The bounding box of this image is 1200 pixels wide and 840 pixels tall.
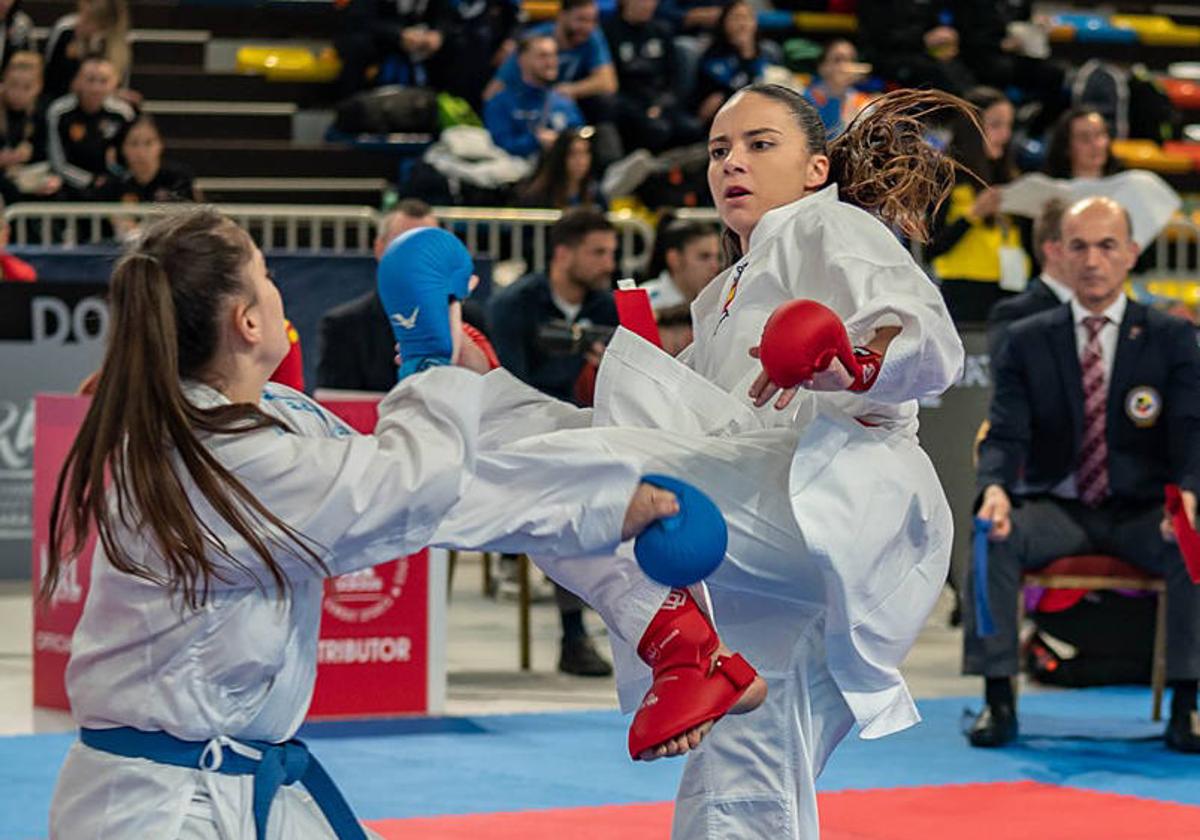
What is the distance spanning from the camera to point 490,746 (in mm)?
6426

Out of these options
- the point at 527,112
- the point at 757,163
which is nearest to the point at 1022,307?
the point at 757,163

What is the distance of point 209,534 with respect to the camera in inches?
112

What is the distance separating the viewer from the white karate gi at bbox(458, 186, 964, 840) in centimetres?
347

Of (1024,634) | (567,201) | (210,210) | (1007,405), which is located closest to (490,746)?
(1007,405)

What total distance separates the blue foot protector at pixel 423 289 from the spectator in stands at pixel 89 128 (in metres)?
8.64

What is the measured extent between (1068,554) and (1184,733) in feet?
2.27

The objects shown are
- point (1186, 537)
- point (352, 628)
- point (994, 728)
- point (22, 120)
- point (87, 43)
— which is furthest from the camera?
point (87, 43)

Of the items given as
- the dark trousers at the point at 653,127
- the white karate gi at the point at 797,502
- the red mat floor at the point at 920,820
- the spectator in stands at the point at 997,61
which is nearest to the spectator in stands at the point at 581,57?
the dark trousers at the point at 653,127

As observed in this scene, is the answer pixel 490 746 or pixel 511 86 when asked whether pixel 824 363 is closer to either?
pixel 490 746

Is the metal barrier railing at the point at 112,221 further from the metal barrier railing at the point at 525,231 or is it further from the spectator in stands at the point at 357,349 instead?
the spectator in stands at the point at 357,349

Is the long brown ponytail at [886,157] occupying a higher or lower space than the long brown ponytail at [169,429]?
higher

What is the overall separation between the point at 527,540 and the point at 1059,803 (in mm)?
3048

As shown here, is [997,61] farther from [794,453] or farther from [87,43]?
[794,453]

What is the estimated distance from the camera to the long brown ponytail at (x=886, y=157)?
12.9ft
